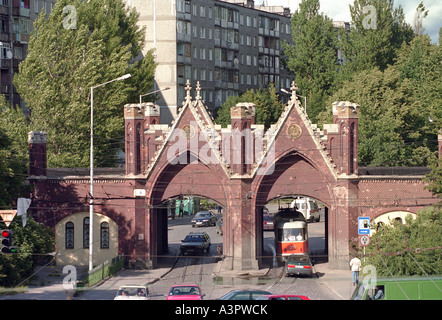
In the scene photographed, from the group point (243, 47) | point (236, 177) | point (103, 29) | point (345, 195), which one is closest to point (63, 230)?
point (236, 177)

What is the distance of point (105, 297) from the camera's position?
34.4 m

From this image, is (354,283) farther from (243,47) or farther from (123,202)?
(243,47)

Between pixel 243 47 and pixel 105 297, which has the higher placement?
pixel 243 47

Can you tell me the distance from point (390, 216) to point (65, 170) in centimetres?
2171

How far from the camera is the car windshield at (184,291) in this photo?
99.9ft

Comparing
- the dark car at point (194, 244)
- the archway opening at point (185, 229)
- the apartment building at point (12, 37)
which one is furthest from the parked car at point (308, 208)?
the apartment building at point (12, 37)

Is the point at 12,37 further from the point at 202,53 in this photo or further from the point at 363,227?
the point at 363,227

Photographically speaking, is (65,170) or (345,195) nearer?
(345,195)

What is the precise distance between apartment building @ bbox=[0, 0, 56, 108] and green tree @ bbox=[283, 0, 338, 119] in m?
33.2

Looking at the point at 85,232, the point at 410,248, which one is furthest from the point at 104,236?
the point at 410,248

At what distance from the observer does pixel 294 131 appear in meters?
46.1

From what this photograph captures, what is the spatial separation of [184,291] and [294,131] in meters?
18.2

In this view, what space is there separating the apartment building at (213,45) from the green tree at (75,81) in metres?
27.8

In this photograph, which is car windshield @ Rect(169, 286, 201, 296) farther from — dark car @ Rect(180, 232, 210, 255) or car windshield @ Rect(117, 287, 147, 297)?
dark car @ Rect(180, 232, 210, 255)
